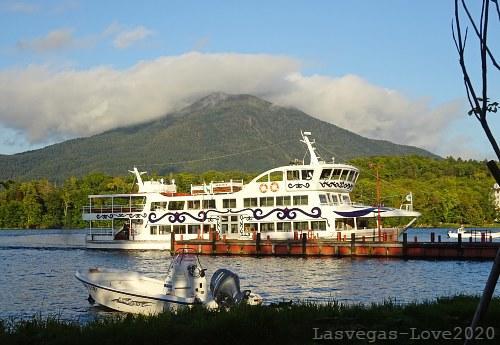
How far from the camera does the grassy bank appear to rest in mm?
11180

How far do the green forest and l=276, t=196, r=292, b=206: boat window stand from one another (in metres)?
50.8

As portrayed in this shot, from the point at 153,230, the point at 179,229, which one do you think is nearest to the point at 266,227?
the point at 179,229

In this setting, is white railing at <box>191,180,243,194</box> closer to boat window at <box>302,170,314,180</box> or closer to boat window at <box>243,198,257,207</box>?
boat window at <box>243,198,257,207</box>

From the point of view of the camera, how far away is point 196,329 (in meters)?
11.4

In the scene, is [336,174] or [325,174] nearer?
[325,174]

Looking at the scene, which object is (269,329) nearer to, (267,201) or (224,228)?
(267,201)

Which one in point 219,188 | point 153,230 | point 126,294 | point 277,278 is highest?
point 219,188

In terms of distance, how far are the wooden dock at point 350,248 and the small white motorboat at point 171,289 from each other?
1836cm

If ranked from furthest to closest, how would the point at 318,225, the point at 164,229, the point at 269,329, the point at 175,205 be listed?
1. the point at 164,229
2. the point at 175,205
3. the point at 318,225
4. the point at 269,329

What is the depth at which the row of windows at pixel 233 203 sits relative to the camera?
4847 centimetres

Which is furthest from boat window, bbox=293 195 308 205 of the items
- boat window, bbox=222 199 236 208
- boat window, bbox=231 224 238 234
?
boat window, bbox=231 224 238 234

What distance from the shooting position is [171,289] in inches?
792

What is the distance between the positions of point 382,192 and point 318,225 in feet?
194

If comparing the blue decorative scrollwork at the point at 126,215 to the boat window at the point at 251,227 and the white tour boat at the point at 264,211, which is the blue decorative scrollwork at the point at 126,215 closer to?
the white tour boat at the point at 264,211
